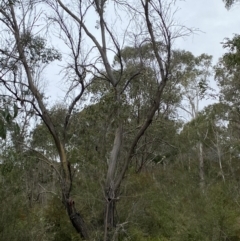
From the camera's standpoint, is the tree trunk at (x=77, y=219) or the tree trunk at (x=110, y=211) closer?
the tree trunk at (x=110, y=211)

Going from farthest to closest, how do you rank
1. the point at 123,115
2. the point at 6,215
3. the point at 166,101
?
1. the point at 166,101
2. the point at 123,115
3. the point at 6,215

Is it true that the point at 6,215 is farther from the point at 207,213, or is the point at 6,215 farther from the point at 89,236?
the point at 207,213

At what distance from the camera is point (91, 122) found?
10.8m

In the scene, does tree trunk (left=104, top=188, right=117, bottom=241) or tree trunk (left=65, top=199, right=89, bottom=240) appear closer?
tree trunk (left=104, top=188, right=117, bottom=241)

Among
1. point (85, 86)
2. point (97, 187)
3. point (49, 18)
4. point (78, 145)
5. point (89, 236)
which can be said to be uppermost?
point (49, 18)

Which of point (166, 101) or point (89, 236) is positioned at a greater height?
point (166, 101)

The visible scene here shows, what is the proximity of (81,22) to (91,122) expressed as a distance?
2475 mm

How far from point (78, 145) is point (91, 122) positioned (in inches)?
25.9

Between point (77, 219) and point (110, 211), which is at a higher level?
point (110, 211)

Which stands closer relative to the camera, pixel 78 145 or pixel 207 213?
pixel 207 213

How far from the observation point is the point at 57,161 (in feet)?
35.9

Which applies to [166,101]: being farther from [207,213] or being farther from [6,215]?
[6,215]

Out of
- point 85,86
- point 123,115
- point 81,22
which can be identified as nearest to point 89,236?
point 123,115

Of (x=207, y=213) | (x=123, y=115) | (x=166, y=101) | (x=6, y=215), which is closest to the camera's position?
(x=6, y=215)
